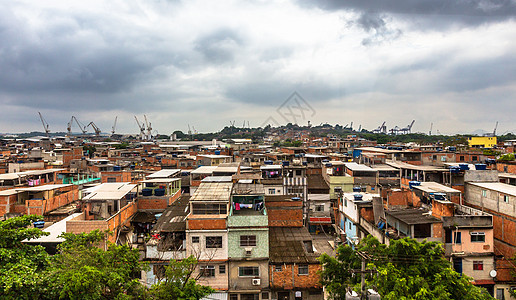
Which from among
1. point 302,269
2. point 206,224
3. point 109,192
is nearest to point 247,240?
point 206,224

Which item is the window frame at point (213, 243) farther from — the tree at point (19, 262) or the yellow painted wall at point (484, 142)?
the yellow painted wall at point (484, 142)

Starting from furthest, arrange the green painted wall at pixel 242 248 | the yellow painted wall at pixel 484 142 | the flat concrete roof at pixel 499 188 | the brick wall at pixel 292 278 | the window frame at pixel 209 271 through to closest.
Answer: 1. the yellow painted wall at pixel 484 142
2. the flat concrete roof at pixel 499 188
3. the green painted wall at pixel 242 248
4. the brick wall at pixel 292 278
5. the window frame at pixel 209 271

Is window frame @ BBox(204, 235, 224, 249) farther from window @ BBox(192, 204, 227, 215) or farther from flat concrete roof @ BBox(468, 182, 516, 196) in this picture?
flat concrete roof @ BBox(468, 182, 516, 196)

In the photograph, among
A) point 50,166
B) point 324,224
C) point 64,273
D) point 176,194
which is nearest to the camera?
point 64,273

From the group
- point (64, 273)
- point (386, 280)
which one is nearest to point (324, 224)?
point (386, 280)

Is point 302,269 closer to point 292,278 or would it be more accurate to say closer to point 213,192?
point 292,278

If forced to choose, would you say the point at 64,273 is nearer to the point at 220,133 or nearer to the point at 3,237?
the point at 3,237

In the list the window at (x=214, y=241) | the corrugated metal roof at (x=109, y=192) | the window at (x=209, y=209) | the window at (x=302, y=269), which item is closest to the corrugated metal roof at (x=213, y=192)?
the window at (x=209, y=209)
